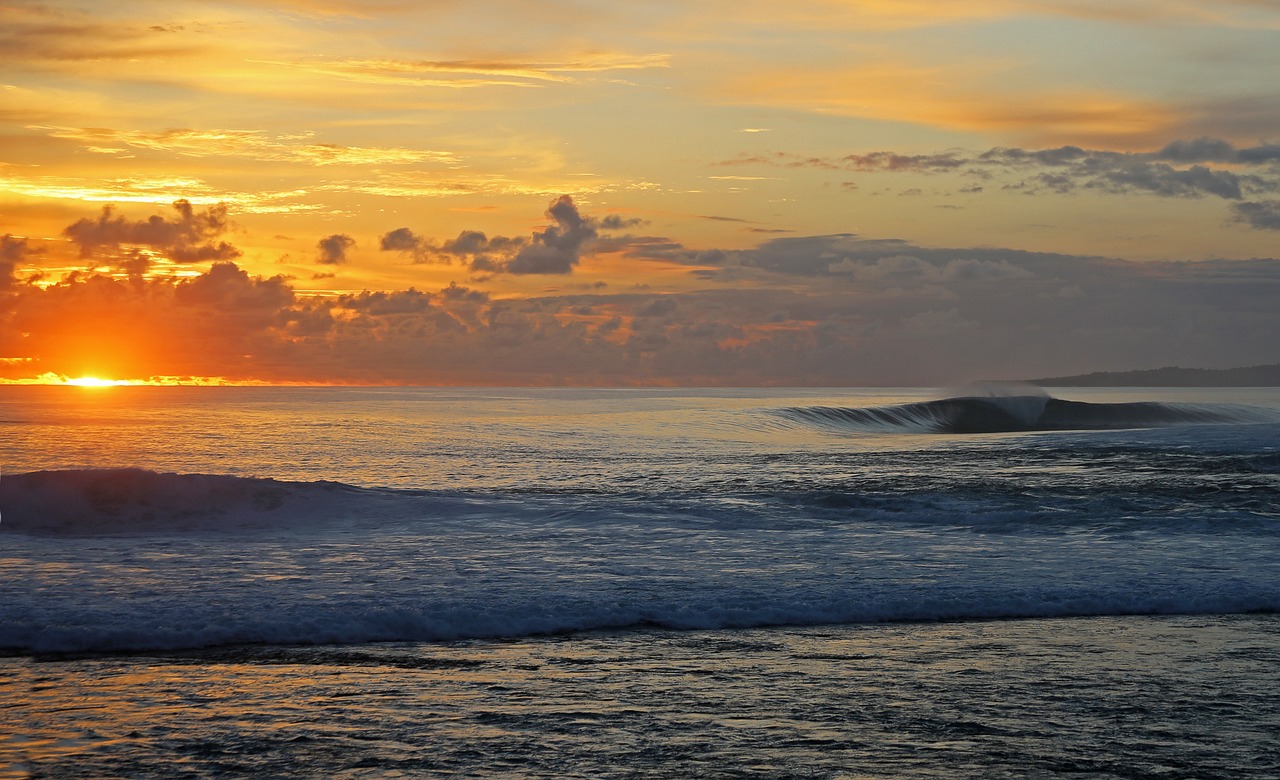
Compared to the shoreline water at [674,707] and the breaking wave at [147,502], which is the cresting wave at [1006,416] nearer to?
the breaking wave at [147,502]

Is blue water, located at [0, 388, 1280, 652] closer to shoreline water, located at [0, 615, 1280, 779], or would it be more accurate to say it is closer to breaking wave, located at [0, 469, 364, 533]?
breaking wave, located at [0, 469, 364, 533]

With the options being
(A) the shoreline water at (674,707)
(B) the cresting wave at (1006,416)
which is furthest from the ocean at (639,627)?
(B) the cresting wave at (1006,416)

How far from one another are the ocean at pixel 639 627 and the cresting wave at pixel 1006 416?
109 feet

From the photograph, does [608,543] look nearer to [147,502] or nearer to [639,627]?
[639,627]

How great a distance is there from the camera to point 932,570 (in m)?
12.7

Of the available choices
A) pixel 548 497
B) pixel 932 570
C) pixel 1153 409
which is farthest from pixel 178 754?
pixel 1153 409

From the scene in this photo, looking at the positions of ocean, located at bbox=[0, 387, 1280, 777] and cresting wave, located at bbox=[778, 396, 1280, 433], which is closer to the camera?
ocean, located at bbox=[0, 387, 1280, 777]

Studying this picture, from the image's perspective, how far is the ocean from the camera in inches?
243

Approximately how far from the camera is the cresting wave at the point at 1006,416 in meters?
56.4

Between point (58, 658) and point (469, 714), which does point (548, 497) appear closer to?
point (58, 658)

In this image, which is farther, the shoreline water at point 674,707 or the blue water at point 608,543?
the blue water at point 608,543

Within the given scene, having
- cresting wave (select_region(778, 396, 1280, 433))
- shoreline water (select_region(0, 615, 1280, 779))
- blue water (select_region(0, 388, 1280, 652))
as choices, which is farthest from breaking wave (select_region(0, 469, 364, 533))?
cresting wave (select_region(778, 396, 1280, 433))

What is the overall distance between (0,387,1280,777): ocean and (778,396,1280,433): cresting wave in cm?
3315

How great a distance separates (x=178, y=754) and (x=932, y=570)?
925 centimetres
